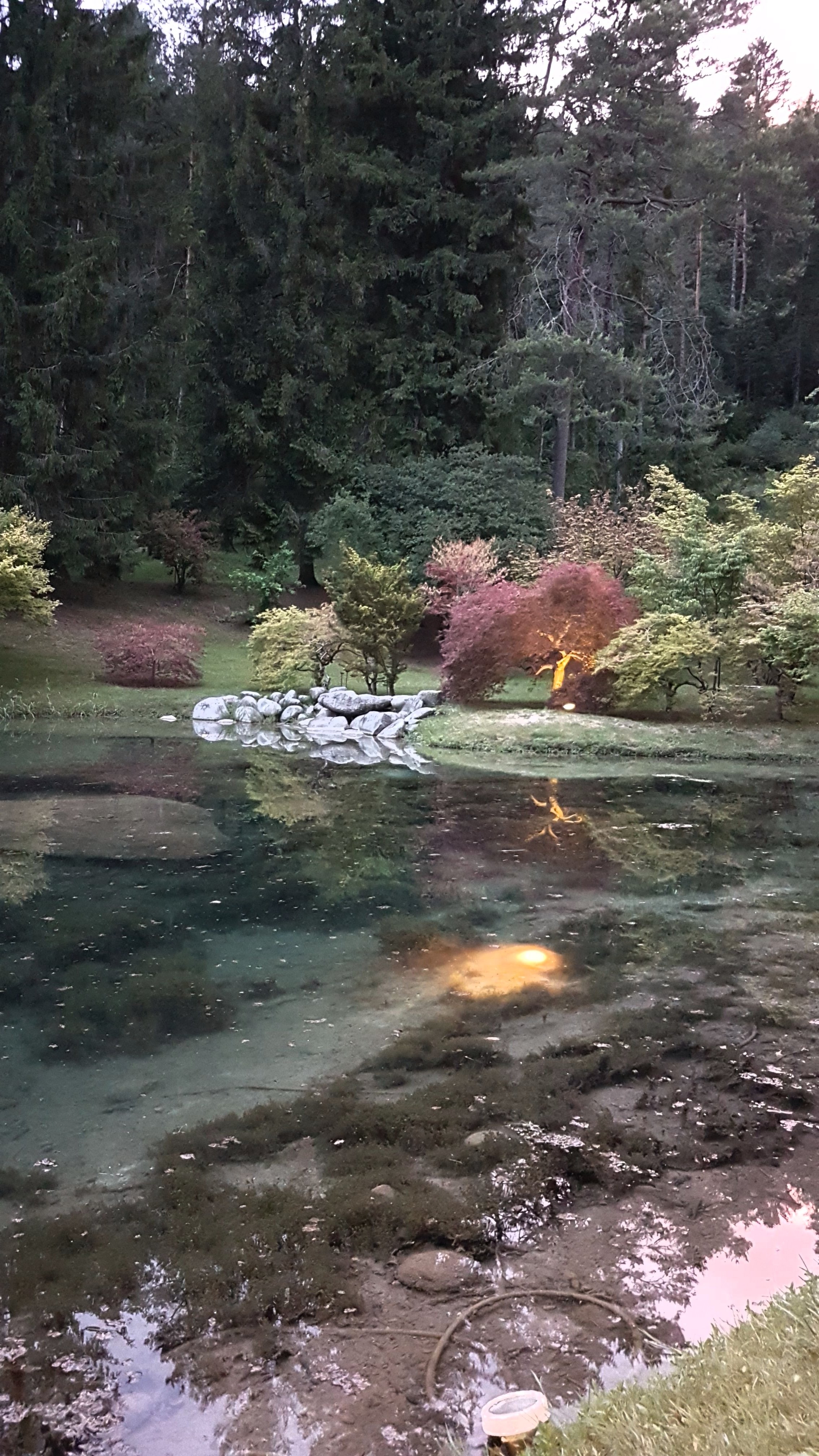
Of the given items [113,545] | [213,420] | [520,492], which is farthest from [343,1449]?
[213,420]

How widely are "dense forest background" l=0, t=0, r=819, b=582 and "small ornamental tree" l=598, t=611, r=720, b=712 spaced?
5.88 meters

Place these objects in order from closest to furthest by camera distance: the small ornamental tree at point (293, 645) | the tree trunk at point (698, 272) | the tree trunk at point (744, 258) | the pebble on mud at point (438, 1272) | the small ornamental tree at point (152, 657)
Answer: the pebble on mud at point (438, 1272)
the small ornamental tree at point (293, 645)
the small ornamental tree at point (152, 657)
the tree trunk at point (698, 272)
the tree trunk at point (744, 258)

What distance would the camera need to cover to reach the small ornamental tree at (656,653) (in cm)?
1398

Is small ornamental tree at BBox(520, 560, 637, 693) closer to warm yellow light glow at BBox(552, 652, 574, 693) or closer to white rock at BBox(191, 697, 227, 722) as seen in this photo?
warm yellow light glow at BBox(552, 652, 574, 693)

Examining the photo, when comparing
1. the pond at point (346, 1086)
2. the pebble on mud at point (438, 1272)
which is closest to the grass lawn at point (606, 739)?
the pond at point (346, 1086)

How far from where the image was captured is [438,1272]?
11.0 feet

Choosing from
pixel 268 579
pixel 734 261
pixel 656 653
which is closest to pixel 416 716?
pixel 656 653

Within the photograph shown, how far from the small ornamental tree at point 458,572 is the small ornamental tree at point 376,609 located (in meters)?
0.37

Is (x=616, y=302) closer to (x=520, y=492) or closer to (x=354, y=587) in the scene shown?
(x=520, y=492)

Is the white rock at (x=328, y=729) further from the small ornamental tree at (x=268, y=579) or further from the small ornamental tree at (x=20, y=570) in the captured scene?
the small ornamental tree at (x=268, y=579)

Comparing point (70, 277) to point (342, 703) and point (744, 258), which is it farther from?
point (744, 258)

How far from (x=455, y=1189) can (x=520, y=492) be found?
1800 cm

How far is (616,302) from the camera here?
2302 cm

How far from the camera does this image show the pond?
3.01 metres
